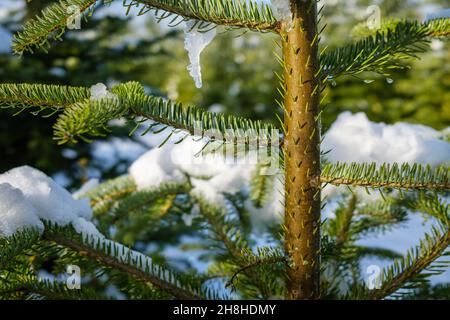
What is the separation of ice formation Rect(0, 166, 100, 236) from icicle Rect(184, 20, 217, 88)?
440mm

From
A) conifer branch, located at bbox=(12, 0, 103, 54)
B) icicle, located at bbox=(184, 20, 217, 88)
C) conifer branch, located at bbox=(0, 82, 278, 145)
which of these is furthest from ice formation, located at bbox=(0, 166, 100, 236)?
icicle, located at bbox=(184, 20, 217, 88)

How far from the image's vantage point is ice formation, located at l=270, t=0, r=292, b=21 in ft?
2.70

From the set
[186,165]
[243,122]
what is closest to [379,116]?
[186,165]

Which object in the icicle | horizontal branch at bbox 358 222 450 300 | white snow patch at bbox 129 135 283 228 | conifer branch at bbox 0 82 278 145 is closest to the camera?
conifer branch at bbox 0 82 278 145

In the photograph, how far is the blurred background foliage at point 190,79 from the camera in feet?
12.6

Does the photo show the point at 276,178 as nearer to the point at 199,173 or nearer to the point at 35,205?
the point at 199,173

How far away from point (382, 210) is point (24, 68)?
3.10 meters

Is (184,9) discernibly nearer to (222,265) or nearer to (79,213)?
(79,213)

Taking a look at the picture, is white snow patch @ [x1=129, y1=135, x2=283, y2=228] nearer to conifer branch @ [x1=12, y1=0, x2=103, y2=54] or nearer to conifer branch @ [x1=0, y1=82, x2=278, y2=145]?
conifer branch @ [x1=0, y1=82, x2=278, y2=145]

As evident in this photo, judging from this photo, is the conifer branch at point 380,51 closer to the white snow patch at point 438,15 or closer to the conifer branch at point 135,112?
the white snow patch at point 438,15

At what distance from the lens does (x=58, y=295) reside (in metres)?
1.03

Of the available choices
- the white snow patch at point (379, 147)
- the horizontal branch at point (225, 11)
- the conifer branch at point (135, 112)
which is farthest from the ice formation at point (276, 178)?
the horizontal branch at point (225, 11)

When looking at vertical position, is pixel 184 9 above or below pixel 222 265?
above
